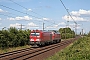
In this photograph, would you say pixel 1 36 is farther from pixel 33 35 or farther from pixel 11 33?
pixel 33 35

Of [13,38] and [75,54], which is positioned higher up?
[13,38]

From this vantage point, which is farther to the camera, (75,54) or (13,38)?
(13,38)

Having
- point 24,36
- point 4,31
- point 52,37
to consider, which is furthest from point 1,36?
point 52,37

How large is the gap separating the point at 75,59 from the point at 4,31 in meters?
20.7

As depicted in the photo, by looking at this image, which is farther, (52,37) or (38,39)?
(52,37)

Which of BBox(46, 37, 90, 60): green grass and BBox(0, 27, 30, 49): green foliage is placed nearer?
BBox(46, 37, 90, 60): green grass

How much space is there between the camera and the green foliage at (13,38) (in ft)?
100

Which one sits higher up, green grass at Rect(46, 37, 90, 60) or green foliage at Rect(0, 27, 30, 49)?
green foliage at Rect(0, 27, 30, 49)

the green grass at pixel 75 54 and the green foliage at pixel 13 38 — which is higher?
the green foliage at pixel 13 38

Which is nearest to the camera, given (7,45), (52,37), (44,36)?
(7,45)

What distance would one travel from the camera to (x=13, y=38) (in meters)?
33.9

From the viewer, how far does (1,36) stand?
97.1 feet

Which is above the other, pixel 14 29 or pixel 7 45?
pixel 14 29

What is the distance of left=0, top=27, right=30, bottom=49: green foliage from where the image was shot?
100ft
